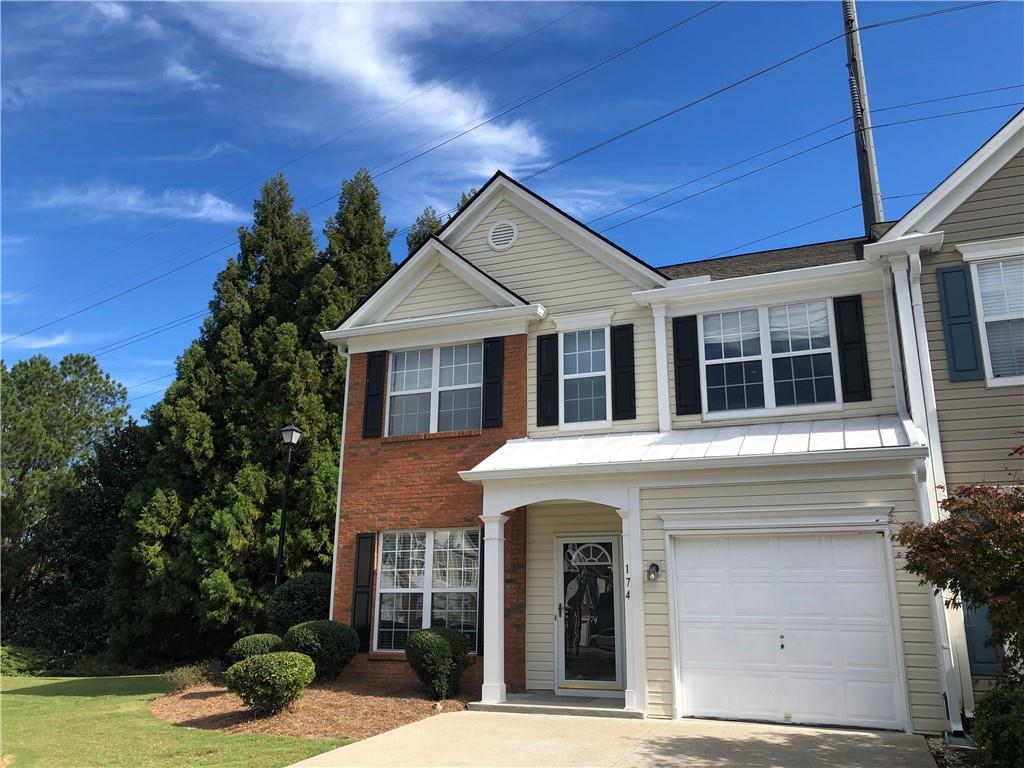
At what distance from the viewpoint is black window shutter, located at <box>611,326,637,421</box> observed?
12.8m

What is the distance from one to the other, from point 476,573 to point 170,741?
17.7 feet

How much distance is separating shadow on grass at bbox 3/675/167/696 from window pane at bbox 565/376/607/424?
9.16 metres

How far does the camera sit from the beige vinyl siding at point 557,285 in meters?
12.9

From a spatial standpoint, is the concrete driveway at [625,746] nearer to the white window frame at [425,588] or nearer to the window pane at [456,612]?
the window pane at [456,612]

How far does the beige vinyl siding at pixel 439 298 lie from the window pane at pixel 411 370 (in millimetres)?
797

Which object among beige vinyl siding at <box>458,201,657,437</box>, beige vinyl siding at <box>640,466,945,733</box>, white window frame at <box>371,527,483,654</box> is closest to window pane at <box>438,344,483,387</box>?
beige vinyl siding at <box>458,201,657,437</box>

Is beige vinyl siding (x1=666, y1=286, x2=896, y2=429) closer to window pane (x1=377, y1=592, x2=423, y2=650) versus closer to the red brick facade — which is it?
the red brick facade

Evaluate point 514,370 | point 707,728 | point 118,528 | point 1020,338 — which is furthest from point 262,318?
point 1020,338

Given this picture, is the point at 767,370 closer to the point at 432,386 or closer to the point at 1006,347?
the point at 1006,347

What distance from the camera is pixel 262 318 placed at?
2183 cm

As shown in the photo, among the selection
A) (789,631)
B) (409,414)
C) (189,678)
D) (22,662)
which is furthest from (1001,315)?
(22,662)

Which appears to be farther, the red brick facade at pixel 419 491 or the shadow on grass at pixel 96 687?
the shadow on grass at pixel 96 687

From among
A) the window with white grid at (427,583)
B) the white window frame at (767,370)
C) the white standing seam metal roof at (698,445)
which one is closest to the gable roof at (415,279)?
the white standing seam metal roof at (698,445)

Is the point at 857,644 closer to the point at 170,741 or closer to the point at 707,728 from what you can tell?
the point at 707,728
